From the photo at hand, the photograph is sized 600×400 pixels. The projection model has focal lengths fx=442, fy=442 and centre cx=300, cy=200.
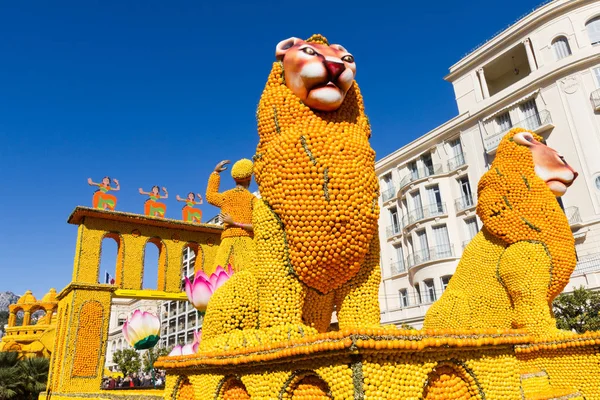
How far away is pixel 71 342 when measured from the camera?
11695 mm

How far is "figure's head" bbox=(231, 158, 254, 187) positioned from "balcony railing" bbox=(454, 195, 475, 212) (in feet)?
46.6

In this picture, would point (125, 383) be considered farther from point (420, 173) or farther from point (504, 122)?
point (504, 122)

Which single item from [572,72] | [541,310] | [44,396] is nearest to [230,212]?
[541,310]

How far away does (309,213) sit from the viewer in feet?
→ 12.3

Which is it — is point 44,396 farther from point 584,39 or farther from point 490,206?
point 584,39

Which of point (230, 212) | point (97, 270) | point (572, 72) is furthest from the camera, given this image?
point (572, 72)

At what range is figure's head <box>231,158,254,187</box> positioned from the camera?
937cm

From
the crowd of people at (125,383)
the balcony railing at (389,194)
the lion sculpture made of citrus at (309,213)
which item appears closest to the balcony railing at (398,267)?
the balcony railing at (389,194)

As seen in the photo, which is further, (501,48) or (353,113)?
(501,48)

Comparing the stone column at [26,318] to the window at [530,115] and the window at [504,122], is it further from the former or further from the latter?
the window at [530,115]

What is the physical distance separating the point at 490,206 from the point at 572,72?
15.1 m

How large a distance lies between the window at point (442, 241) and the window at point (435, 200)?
793 mm

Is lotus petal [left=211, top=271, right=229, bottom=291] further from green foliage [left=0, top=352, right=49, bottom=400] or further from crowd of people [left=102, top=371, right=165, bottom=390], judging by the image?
green foliage [left=0, top=352, right=49, bottom=400]

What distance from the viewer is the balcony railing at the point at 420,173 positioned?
22.2 meters
